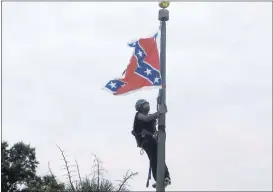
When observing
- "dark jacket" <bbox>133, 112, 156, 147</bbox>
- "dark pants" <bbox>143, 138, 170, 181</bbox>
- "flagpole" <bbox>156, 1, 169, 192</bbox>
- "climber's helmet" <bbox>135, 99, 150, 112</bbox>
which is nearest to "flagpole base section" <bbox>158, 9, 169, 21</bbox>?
"flagpole" <bbox>156, 1, 169, 192</bbox>

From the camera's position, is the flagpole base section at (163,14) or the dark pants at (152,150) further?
the dark pants at (152,150)

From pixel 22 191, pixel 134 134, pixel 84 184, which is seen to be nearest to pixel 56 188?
pixel 84 184

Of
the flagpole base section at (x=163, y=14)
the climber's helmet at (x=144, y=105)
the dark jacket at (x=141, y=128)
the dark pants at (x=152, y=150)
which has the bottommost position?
the dark pants at (x=152, y=150)

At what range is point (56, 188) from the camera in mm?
16219

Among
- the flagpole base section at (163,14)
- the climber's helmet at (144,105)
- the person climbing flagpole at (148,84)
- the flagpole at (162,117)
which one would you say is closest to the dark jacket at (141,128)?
the person climbing flagpole at (148,84)

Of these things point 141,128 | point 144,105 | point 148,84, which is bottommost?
point 141,128

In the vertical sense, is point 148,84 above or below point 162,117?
above

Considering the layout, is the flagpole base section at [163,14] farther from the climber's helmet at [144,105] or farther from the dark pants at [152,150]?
the dark pants at [152,150]

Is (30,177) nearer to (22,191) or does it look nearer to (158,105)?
(22,191)

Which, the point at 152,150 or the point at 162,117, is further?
the point at 152,150

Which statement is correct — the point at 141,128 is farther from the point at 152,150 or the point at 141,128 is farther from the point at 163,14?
the point at 163,14

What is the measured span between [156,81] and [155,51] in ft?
Answer: 1.83

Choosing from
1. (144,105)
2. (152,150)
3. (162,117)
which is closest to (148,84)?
(144,105)

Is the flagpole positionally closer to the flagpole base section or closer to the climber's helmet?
the flagpole base section
